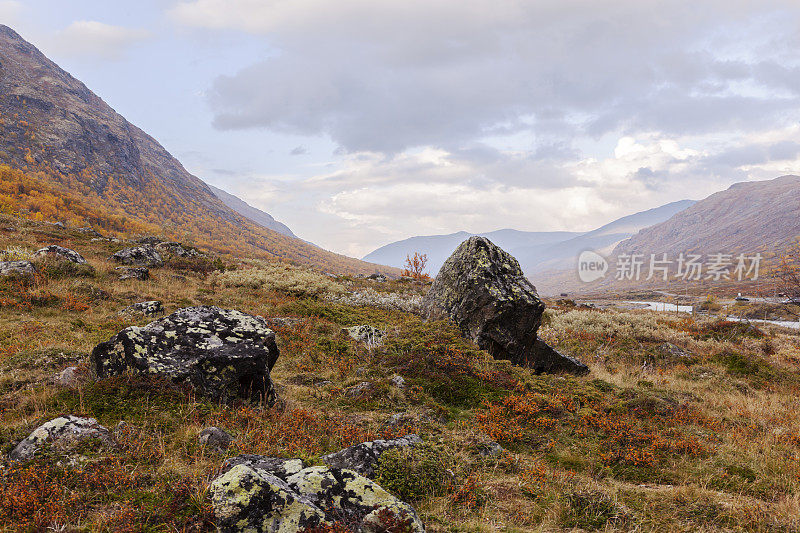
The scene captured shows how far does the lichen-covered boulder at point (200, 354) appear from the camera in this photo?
6355 mm

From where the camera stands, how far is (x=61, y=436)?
4.50 m

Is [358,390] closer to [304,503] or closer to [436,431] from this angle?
[436,431]

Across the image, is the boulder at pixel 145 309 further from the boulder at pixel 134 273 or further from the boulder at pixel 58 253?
the boulder at pixel 58 253

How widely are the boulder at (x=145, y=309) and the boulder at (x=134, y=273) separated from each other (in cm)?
596

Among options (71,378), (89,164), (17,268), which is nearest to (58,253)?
(17,268)

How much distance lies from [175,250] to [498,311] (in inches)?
977

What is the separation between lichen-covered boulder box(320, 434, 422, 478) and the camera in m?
4.78

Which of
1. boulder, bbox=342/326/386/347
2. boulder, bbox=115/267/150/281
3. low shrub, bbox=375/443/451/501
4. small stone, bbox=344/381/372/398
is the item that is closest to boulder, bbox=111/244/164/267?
boulder, bbox=115/267/150/281

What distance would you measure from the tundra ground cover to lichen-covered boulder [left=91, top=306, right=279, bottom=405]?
1.06 feet

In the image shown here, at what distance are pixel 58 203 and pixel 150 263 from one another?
180 feet

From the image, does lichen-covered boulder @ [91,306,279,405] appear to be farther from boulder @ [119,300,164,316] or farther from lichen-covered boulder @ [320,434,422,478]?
boulder @ [119,300,164,316]

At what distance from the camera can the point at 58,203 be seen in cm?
5931

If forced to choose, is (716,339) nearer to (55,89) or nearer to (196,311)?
(196,311)

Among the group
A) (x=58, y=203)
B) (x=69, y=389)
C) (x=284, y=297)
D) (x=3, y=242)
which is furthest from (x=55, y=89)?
(x=69, y=389)
